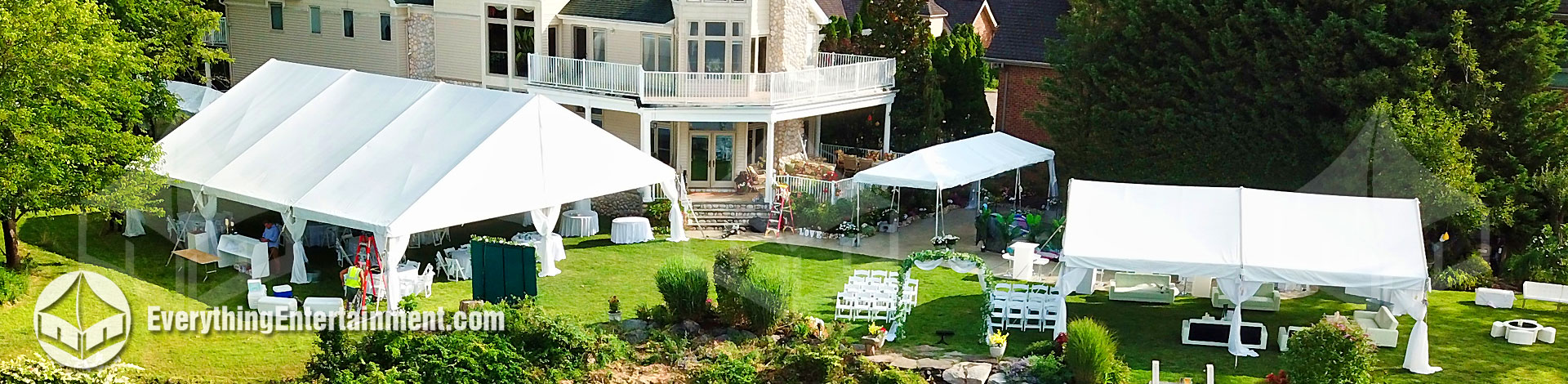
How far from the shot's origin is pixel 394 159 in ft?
66.7

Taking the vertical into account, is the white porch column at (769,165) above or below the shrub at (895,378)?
above

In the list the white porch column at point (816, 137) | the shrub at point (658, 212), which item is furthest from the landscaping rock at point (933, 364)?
the white porch column at point (816, 137)

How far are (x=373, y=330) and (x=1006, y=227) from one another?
12.1 metres

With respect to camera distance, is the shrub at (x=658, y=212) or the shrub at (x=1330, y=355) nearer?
the shrub at (x=1330, y=355)

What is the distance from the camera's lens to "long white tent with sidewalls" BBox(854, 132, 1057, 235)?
924 inches

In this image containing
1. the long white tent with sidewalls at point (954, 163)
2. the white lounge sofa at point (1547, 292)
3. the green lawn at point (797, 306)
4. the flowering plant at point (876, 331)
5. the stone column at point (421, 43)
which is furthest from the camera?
the stone column at point (421, 43)

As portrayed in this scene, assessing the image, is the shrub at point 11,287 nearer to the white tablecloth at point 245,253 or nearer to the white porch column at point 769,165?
the white tablecloth at point 245,253

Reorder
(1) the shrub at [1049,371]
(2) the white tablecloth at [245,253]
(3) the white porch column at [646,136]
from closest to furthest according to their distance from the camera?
(1) the shrub at [1049,371] < (2) the white tablecloth at [245,253] < (3) the white porch column at [646,136]

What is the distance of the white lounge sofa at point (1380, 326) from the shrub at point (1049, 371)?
14.2 ft

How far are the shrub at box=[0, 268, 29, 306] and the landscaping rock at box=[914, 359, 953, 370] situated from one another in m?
12.3

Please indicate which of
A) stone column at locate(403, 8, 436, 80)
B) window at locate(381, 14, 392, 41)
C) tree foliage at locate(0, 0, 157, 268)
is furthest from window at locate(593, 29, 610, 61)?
tree foliage at locate(0, 0, 157, 268)

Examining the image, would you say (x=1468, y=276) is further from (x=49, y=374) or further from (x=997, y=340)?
(x=49, y=374)

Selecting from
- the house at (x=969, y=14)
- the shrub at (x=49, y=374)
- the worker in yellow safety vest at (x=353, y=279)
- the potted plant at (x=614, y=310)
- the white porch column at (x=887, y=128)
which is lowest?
the shrub at (x=49, y=374)

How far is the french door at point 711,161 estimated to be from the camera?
28062 mm
